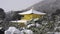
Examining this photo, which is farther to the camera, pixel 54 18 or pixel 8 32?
pixel 54 18

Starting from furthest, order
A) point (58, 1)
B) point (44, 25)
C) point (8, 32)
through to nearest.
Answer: point (58, 1)
point (44, 25)
point (8, 32)

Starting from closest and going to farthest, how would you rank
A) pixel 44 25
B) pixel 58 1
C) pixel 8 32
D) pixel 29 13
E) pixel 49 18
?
pixel 8 32 → pixel 44 25 → pixel 49 18 → pixel 29 13 → pixel 58 1

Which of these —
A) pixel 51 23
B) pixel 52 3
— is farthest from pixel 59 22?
pixel 52 3

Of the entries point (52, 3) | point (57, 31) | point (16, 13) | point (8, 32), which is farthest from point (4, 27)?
point (52, 3)

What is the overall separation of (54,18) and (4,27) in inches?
62.3

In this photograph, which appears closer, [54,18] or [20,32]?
[20,32]

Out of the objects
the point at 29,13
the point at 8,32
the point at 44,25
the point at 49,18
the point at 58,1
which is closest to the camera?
the point at 8,32

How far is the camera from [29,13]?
683 centimetres

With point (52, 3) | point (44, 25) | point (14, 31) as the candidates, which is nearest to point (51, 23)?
point (44, 25)

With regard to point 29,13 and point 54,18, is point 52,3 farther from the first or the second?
point 54,18

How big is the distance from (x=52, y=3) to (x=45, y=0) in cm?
68

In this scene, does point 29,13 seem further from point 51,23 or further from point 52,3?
point 52,3

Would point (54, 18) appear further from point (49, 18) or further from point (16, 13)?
point (16, 13)

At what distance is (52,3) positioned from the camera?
933cm
